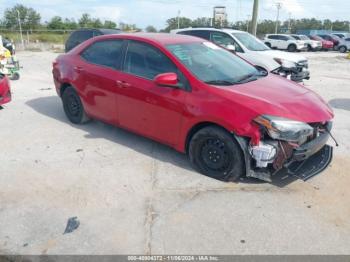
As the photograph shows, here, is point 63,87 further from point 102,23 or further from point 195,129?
point 102,23

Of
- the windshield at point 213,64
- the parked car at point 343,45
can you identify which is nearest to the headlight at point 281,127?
the windshield at point 213,64

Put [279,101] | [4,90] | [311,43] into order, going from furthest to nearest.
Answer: [311,43]
[4,90]
[279,101]

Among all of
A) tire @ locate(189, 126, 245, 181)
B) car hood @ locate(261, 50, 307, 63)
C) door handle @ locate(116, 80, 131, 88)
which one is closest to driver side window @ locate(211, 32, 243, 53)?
car hood @ locate(261, 50, 307, 63)

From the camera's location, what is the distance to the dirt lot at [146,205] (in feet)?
9.88

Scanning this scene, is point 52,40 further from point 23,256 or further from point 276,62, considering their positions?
point 23,256

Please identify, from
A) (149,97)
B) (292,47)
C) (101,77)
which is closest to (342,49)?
(292,47)

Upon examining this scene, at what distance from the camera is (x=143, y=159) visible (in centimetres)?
471

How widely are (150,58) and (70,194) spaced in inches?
78.7

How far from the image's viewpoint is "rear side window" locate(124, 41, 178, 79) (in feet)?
14.3

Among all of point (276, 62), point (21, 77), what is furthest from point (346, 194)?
point (21, 77)

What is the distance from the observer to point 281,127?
357 cm

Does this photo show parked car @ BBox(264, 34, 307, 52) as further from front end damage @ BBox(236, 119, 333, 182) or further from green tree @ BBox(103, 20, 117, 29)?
front end damage @ BBox(236, 119, 333, 182)

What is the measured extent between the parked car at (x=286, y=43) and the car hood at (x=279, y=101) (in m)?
29.1

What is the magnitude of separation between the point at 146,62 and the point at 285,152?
214 centimetres
